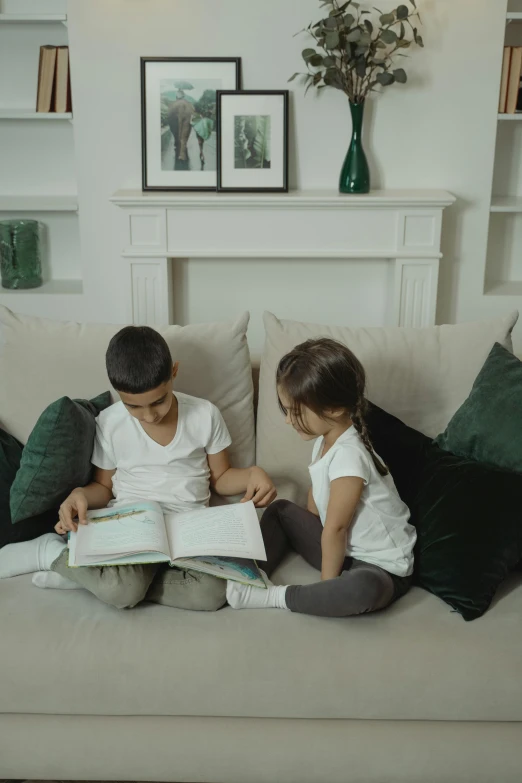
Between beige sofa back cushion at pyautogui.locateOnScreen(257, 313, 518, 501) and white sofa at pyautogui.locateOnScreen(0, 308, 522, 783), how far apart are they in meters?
0.48

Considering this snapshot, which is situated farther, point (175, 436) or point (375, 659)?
point (175, 436)

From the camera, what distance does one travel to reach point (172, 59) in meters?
3.24

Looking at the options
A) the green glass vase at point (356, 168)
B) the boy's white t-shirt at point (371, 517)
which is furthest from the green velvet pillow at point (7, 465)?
the green glass vase at point (356, 168)

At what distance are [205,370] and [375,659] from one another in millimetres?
843

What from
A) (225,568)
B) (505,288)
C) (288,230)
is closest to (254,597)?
(225,568)

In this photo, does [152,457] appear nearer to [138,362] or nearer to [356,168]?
[138,362]

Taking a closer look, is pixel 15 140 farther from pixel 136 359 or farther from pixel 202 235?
pixel 136 359

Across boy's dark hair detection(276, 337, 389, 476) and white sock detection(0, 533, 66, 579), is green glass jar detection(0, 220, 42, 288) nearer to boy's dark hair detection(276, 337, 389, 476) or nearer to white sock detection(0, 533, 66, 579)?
white sock detection(0, 533, 66, 579)

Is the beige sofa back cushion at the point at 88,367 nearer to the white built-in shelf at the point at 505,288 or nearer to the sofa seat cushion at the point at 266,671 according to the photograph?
the sofa seat cushion at the point at 266,671

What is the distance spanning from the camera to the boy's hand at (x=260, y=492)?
1900 millimetres

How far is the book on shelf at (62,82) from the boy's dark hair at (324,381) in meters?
2.12

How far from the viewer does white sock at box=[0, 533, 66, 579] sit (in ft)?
5.96

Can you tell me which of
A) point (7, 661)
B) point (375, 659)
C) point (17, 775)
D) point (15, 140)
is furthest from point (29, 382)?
point (15, 140)

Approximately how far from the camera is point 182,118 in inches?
131
